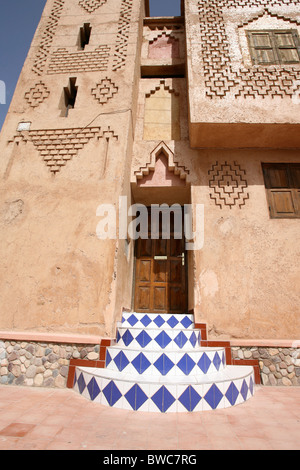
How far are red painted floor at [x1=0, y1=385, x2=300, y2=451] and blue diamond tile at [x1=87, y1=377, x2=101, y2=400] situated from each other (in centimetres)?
9

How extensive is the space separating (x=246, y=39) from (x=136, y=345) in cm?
656

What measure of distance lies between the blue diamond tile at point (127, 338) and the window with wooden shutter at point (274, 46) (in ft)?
19.2

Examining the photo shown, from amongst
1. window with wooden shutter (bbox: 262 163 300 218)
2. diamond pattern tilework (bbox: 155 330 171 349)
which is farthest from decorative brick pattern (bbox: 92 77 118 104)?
diamond pattern tilework (bbox: 155 330 171 349)

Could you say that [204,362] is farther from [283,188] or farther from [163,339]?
[283,188]

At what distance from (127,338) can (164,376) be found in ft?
2.89

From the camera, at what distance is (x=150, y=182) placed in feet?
16.9

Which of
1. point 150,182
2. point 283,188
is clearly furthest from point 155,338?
point 283,188

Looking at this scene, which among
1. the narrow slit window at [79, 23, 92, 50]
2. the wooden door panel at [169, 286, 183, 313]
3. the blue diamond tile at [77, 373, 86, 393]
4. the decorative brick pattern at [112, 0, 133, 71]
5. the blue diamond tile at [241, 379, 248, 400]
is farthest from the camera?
the narrow slit window at [79, 23, 92, 50]

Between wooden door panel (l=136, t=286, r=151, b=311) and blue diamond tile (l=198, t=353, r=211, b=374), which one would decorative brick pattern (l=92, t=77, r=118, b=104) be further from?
blue diamond tile (l=198, t=353, r=211, b=374)

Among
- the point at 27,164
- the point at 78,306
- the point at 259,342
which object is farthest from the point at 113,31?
the point at 259,342

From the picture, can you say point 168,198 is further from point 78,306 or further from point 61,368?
point 61,368

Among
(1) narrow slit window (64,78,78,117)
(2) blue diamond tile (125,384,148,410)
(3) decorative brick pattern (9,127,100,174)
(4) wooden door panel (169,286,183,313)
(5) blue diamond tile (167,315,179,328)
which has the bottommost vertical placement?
(2) blue diamond tile (125,384,148,410)

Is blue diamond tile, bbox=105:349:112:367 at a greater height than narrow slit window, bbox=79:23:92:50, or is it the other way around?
narrow slit window, bbox=79:23:92:50

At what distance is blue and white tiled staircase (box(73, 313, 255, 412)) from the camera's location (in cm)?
258
